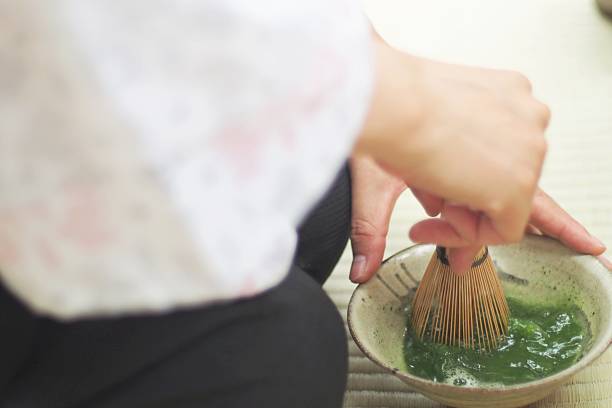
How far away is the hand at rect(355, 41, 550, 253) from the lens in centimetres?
49

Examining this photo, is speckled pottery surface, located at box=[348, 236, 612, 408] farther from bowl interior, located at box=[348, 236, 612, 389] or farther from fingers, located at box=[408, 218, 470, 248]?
fingers, located at box=[408, 218, 470, 248]

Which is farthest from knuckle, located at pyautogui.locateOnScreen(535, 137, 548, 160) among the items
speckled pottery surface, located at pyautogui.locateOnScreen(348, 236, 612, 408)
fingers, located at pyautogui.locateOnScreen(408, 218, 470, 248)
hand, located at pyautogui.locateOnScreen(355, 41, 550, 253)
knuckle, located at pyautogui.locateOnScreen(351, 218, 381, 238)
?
knuckle, located at pyautogui.locateOnScreen(351, 218, 381, 238)

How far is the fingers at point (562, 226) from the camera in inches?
33.2

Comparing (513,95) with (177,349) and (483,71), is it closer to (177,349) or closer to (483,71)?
(483,71)

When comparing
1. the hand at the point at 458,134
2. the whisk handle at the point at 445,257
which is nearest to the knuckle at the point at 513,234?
the hand at the point at 458,134

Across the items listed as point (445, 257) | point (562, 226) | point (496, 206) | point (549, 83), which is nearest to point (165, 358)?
point (496, 206)

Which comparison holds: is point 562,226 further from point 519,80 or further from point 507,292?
point 519,80

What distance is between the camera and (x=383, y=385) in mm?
A: 868

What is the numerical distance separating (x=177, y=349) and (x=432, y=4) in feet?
4.09

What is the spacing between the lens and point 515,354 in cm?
83

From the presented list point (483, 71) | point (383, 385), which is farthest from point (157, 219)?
point (383, 385)

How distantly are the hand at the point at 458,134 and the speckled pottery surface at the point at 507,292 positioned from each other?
0.23 meters

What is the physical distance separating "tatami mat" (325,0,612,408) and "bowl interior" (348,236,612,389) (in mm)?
64

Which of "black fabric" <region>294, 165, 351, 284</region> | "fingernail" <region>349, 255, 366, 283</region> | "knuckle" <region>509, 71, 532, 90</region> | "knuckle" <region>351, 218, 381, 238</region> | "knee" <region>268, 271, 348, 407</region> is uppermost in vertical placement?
"knuckle" <region>509, 71, 532, 90</region>
